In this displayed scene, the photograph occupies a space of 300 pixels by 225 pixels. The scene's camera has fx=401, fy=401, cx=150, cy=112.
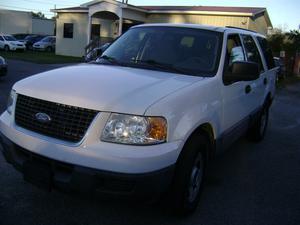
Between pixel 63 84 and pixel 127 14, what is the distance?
24.2m

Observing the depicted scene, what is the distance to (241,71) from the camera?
4.31m

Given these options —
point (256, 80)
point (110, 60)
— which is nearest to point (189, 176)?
point (110, 60)

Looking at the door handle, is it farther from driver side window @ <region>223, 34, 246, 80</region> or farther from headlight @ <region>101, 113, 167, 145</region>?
headlight @ <region>101, 113, 167, 145</region>

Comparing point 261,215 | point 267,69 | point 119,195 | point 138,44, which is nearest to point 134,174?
point 119,195

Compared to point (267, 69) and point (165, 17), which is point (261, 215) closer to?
point (267, 69)

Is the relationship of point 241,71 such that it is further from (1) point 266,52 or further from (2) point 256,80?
(1) point 266,52

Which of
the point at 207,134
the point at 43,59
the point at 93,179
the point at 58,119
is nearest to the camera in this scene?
the point at 93,179

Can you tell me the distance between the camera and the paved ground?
147 inches

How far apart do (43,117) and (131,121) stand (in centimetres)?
77

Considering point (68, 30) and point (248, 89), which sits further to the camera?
point (68, 30)

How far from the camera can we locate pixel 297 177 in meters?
5.47

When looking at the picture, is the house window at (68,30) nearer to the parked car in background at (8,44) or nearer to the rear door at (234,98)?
the parked car in background at (8,44)

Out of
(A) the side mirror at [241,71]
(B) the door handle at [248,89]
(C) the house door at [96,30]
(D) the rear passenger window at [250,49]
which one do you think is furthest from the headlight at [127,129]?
(C) the house door at [96,30]

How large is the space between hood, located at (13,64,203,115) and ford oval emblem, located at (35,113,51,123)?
0.14m
